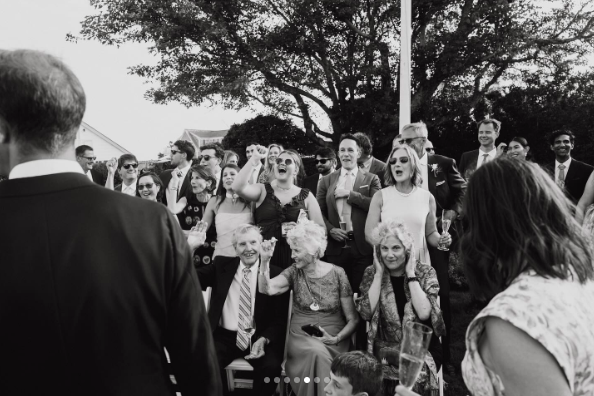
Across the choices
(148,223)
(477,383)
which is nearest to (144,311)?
(148,223)

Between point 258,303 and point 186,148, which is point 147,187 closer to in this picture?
point 186,148

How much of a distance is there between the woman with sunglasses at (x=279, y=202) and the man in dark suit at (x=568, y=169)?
8.83ft

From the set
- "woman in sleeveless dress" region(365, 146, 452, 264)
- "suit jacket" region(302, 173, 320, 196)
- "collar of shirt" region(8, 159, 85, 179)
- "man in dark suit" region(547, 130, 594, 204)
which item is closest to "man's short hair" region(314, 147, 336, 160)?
"suit jacket" region(302, 173, 320, 196)

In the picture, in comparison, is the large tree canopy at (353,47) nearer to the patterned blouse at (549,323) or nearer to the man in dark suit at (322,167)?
the man in dark suit at (322,167)

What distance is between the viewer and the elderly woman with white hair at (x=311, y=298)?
4.30 m

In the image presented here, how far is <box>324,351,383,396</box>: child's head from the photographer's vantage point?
330cm

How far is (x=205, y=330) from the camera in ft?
5.10

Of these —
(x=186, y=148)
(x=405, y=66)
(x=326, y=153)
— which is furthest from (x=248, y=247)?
(x=405, y=66)

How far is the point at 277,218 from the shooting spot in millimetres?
5211

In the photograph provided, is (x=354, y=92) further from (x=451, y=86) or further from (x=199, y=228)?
(x=199, y=228)

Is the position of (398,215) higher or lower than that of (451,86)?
lower

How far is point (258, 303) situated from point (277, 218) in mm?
970

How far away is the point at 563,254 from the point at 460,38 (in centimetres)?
1414

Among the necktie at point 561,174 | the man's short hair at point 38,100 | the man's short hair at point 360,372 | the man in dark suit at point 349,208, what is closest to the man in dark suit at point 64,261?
the man's short hair at point 38,100
